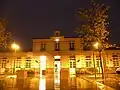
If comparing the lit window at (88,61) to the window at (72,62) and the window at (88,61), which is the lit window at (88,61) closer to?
the window at (88,61)

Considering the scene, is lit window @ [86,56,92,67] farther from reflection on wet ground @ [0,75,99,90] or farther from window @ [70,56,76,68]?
reflection on wet ground @ [0,75,99,90]

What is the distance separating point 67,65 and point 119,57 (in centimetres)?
920

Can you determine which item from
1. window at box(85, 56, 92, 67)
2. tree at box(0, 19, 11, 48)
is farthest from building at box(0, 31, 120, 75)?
tree at box(0, 19, 11, 48)

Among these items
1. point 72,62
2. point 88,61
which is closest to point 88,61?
point 88,61

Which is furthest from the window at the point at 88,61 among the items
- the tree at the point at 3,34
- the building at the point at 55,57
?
the tree at the point at 3,34

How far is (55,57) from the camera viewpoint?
4000 centimetres

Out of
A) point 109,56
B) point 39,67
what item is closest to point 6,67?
point 39,67

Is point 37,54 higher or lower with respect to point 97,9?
lower

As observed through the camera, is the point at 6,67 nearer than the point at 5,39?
No

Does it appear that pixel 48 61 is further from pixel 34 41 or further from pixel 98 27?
pixel 98 27

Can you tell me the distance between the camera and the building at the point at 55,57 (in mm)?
39469

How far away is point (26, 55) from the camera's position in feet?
133

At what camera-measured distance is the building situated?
39.5 m

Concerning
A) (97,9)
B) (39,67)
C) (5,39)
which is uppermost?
(97,9)
